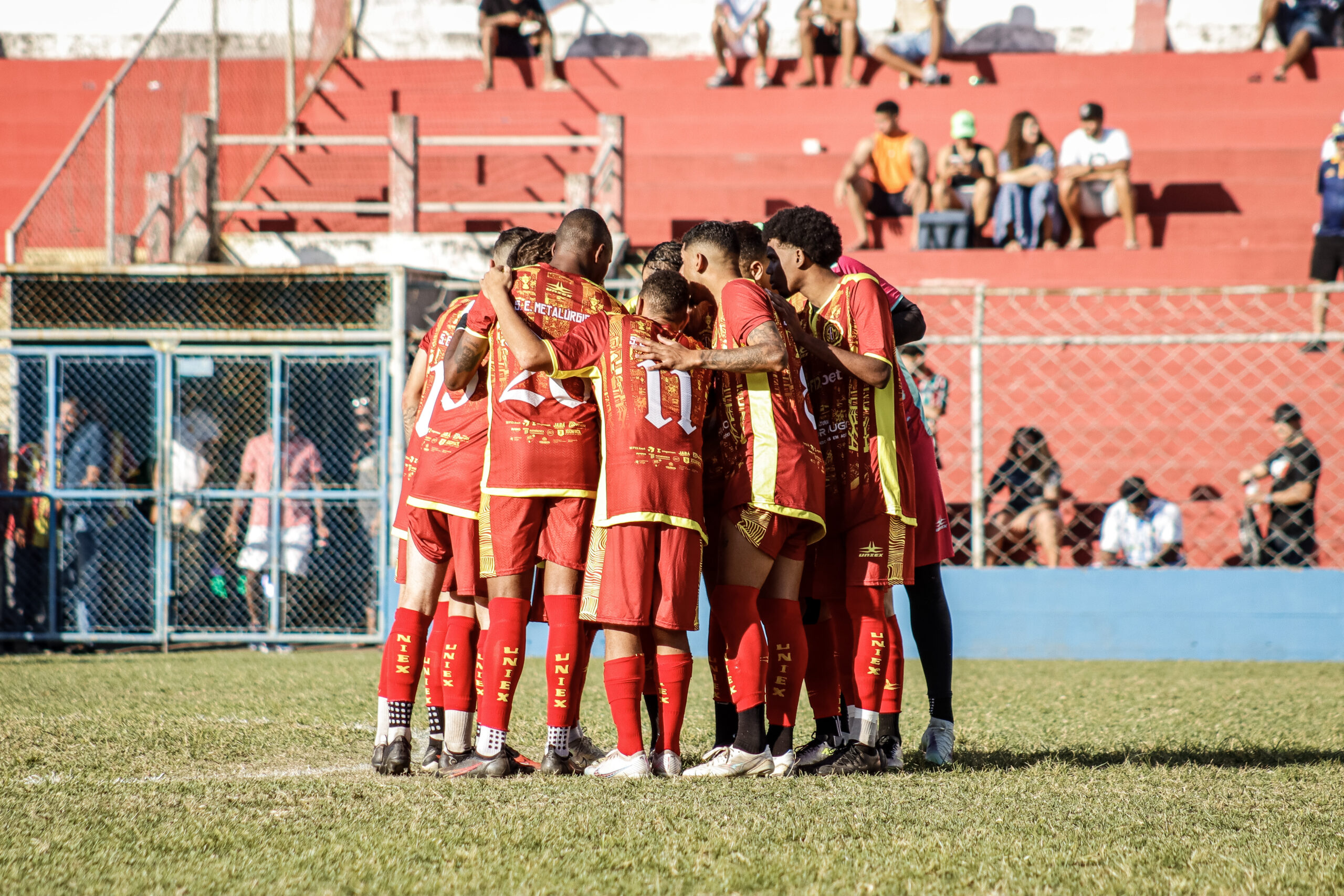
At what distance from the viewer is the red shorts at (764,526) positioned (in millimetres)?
4465

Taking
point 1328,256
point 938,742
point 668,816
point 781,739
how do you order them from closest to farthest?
point 668,816, point 781,739, point 938,742, point 1328,256

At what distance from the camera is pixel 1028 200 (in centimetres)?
1328

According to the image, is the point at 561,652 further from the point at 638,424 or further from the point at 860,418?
the point at 860,418

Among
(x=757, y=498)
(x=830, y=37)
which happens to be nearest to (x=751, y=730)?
(x=757, y=498)

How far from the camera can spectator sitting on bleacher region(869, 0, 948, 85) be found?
16.3 m

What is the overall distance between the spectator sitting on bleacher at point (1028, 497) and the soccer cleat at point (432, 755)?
18.6ft

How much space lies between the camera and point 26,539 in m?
9.95

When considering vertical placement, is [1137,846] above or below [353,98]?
below

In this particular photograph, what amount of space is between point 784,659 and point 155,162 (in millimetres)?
10254

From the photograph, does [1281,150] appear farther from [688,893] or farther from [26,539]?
[688,893]

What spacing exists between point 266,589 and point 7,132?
31.4 feet

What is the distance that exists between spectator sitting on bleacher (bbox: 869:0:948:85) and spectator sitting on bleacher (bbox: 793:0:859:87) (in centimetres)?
42

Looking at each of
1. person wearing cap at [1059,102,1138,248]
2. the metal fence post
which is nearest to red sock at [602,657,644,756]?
the metal fence post

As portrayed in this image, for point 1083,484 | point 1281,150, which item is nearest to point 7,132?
point 1083,484
